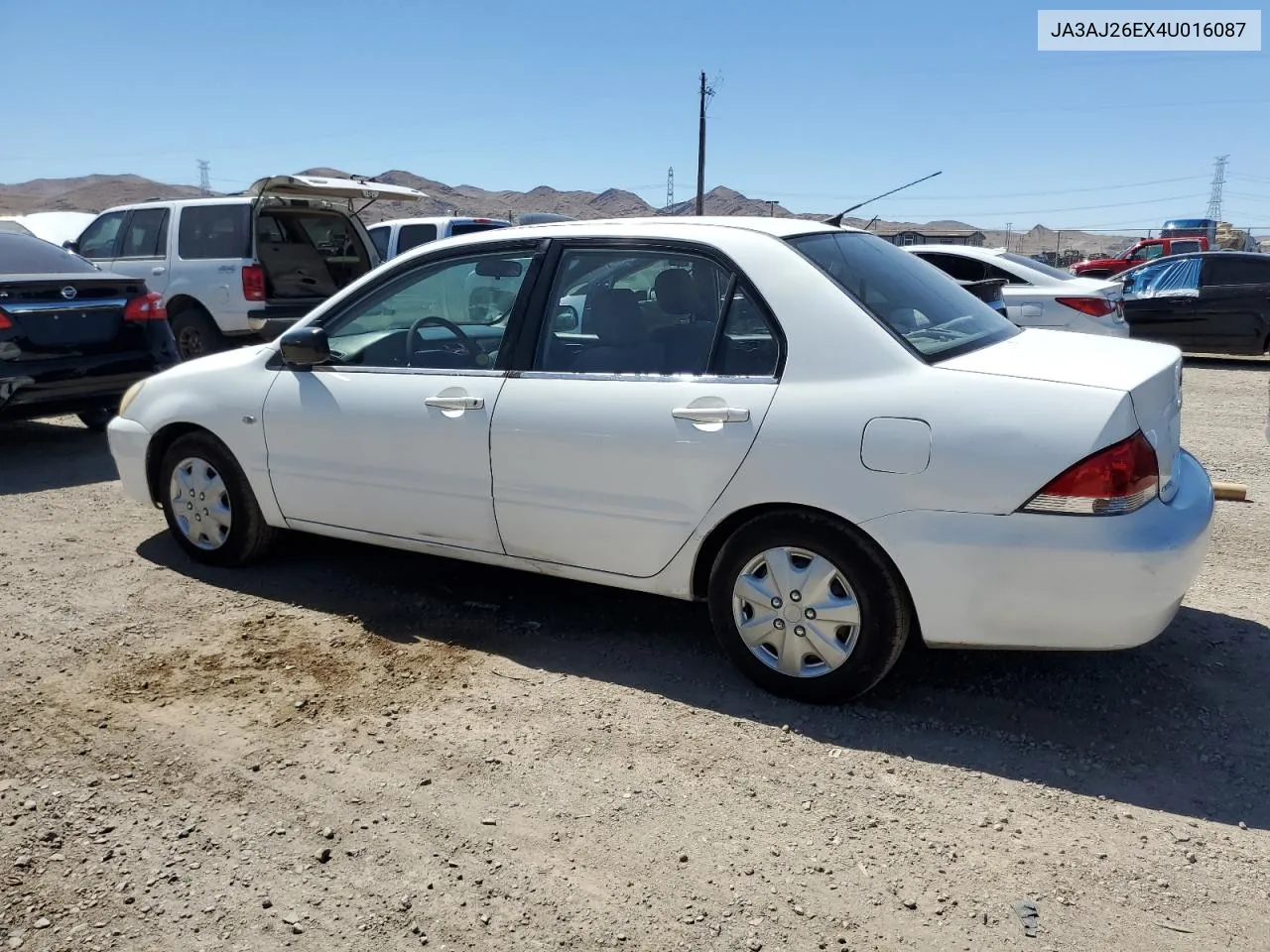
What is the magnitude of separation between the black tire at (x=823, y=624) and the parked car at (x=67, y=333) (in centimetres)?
580

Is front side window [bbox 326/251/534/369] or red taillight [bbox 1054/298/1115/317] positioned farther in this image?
red taillight [bbox 1054/298/1115/317]

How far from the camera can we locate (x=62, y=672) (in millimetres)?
3922

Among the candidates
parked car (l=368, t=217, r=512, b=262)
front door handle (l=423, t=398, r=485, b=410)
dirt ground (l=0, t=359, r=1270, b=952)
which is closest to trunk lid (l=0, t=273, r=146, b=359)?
dirt ground (l=0, t=359, r=1270, b=952)

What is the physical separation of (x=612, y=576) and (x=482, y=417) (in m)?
0.80

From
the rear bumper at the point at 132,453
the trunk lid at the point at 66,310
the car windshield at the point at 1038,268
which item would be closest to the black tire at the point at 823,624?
the rear bumper at the point at 132,453

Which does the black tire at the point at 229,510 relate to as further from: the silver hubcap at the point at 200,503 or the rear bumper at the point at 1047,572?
the rear bumper at the point at 1047,572

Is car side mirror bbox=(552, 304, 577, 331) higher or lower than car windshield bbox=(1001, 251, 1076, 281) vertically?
lower

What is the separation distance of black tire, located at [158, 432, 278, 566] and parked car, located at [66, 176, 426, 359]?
588cm

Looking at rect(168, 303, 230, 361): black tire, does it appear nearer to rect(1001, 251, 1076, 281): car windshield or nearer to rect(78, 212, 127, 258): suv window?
rect(78, 212, 127, 258): suv window

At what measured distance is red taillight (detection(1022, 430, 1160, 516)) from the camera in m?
3.01

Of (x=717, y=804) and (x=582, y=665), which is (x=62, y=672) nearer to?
(x=582, y=665)

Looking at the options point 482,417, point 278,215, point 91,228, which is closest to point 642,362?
point 482,417

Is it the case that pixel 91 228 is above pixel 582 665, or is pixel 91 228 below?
above

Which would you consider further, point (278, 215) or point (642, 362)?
point (278, 215)
